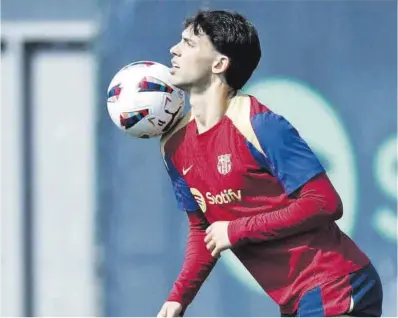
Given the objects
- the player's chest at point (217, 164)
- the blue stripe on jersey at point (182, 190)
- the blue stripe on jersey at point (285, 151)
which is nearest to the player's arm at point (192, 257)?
the blue stripe on jersey at point (182, 190)

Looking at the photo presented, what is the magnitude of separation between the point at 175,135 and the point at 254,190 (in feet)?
1.22

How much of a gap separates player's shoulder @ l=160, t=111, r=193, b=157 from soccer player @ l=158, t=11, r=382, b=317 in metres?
0.01

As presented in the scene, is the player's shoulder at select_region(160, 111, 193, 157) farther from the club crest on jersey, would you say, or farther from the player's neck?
the club crest on jersey

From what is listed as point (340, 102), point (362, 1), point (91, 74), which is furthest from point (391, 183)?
point (91, 74)

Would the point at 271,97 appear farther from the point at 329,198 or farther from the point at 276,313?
the point at 329,198

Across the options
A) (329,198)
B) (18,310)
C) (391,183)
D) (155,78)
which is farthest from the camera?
(18,310)

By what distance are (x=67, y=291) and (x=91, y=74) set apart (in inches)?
51.6

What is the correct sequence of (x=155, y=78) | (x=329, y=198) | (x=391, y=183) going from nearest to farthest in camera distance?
(x=329, y=198)
(x=155, y=78)
(x=391, y=183)

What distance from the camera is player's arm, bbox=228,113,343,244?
422cm

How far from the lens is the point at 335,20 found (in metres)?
7.12

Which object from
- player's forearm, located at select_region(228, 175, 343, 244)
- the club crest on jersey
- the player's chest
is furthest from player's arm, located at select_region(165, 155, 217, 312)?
player's forearm, located at select_region(228, 175, 343, 244)

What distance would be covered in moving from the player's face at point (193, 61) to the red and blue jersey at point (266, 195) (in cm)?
15

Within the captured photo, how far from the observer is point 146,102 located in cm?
451

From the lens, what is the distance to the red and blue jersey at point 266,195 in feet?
13.9
